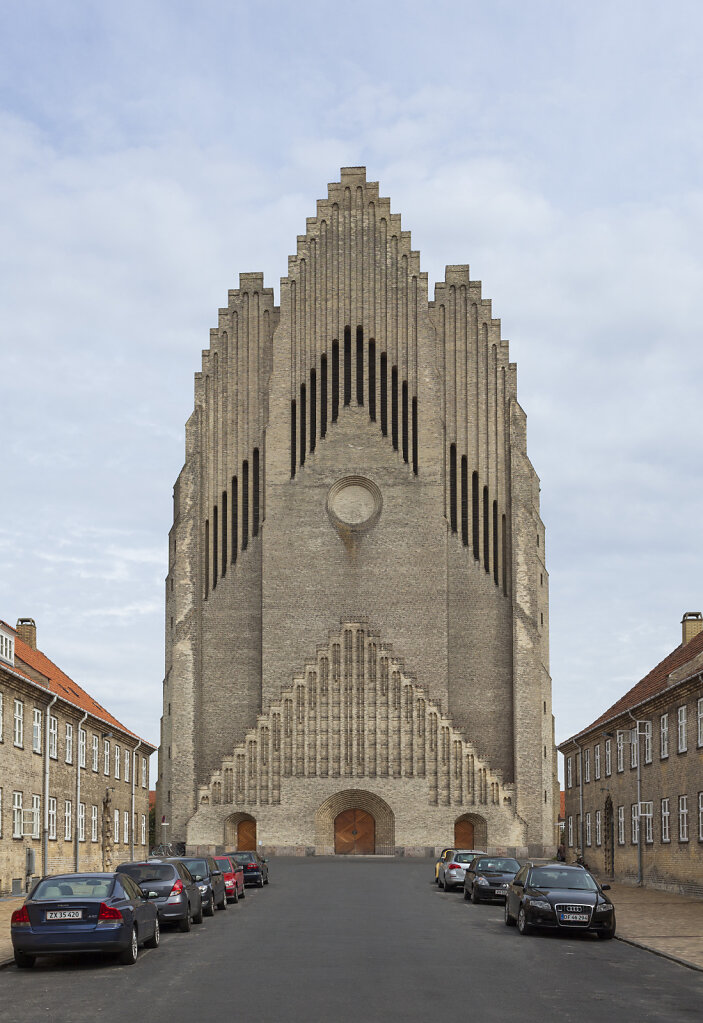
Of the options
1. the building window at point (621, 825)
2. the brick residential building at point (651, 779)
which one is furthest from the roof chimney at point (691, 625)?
the building window at point (621, 825)

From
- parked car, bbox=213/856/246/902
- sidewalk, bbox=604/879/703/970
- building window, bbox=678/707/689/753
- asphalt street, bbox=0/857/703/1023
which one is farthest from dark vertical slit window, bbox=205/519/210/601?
asphalt street, bbox=0/857/703/1023

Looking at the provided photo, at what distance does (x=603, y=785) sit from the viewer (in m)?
55.6

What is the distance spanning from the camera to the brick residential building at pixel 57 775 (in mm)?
39812

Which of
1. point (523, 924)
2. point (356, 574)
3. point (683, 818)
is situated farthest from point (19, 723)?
point (356, 574)

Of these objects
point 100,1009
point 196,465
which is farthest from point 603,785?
point 100,1009

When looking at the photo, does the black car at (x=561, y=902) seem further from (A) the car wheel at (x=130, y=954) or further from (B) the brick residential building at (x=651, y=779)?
(B) the brick residential building at (x=651, y=779)

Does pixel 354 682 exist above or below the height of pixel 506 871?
above

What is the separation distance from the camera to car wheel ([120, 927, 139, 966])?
19.2 metres

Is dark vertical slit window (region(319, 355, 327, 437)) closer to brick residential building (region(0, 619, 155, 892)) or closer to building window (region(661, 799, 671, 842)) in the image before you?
brick residential building (region(0, 619, 155, 892))

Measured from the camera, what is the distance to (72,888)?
63.2ft

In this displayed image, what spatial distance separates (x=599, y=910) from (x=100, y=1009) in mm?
12337

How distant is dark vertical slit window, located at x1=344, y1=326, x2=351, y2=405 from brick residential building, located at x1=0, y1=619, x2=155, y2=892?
26.4 m

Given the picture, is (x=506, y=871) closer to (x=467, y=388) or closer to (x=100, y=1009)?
(x=100, y=1009)

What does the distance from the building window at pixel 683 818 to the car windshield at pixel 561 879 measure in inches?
622
